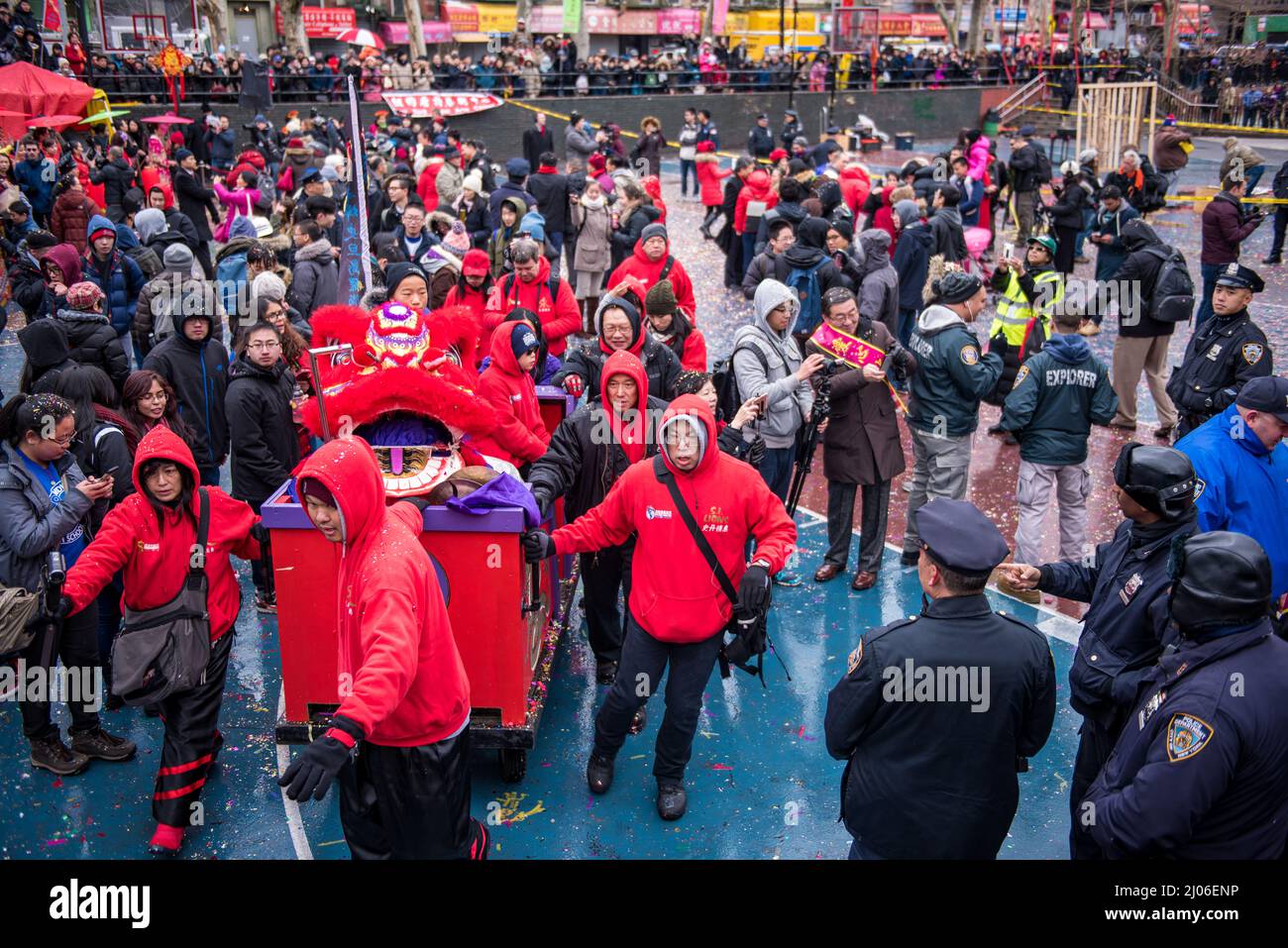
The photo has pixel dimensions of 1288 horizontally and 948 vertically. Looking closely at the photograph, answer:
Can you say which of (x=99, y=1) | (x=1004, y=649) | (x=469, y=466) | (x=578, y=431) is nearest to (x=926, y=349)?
(x=578, y=431)

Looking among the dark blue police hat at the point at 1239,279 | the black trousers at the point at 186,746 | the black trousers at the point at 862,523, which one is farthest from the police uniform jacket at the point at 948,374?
the black trousers at the point at 186,746

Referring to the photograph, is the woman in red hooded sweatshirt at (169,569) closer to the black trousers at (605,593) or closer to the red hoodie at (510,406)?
the red hoodie at (510,406)

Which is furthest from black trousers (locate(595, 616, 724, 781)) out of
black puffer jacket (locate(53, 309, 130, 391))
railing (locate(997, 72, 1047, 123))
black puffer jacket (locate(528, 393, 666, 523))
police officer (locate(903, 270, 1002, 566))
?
railing (locate(997, 72, 1047, 123))

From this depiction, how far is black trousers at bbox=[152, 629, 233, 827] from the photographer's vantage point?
4852 mm

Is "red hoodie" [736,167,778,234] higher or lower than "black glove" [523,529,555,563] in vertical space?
higher

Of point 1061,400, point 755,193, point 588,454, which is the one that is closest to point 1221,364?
point 1061,400

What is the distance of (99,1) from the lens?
35062 mm

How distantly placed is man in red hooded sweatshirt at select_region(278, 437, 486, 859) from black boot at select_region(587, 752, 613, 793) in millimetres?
1191

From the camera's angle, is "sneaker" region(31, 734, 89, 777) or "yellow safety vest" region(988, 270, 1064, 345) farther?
"yellow safety vest" region(988, 270, 1064, 345)

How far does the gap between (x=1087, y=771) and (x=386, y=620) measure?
2.85 m

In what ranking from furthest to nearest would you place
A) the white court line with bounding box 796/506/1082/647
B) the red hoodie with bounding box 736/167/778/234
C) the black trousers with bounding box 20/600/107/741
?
the red hoodie with bounding box 736/167/778/234 < the white court line with bounding box 796/506/1082/647 < the black trousers with bounding box 20/600/107/741

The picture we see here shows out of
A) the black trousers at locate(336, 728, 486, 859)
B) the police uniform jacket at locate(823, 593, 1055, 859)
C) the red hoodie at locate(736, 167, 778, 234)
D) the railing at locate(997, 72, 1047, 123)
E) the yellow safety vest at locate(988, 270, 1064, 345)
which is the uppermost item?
the railing at locate(997, 72, 1047, 123)

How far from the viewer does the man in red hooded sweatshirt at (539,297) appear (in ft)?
28.3

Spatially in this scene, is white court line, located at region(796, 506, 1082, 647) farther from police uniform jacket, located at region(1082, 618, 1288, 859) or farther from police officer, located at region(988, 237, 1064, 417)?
police uniform jacket, located at region(1082, 618, 1288, 859)
